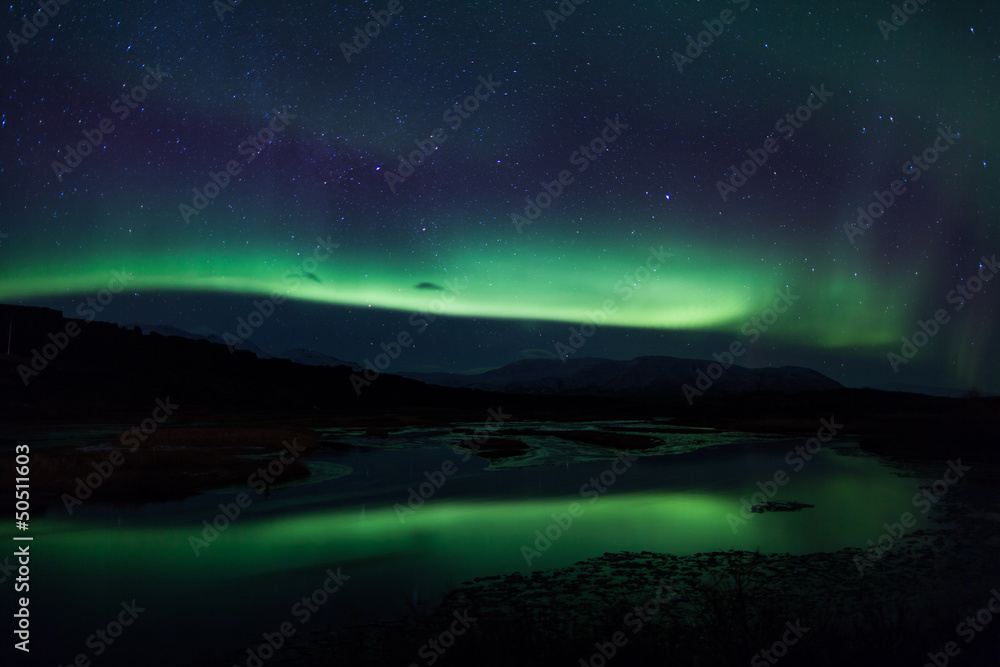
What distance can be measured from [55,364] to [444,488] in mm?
109057

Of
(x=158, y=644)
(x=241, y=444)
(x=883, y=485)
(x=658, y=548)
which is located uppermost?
(x=241, y=444)

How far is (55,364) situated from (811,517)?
121 m

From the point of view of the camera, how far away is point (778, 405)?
12925 cm

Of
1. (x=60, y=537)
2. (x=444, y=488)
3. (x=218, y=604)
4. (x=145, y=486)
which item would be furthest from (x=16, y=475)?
(x=218, y=604)

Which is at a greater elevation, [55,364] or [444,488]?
[55,364]

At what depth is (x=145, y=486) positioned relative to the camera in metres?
23.8

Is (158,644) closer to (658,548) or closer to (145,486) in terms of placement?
(658,548)

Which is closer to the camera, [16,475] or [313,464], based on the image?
[16,475]

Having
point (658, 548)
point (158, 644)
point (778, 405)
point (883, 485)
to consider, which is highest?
point (778, 405)

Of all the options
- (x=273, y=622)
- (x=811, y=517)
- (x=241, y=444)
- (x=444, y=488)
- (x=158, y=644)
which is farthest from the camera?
(x=241, y=444)

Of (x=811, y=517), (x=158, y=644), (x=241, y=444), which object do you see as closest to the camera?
(x=158, y=644)

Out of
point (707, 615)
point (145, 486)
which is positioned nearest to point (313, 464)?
point (145, 486)

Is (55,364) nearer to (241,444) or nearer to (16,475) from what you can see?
(241,444)

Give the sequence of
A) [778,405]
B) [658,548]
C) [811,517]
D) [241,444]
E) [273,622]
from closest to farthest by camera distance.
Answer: [273,622] → [658,548] → [811,517] → [241,444] → [778,405]
